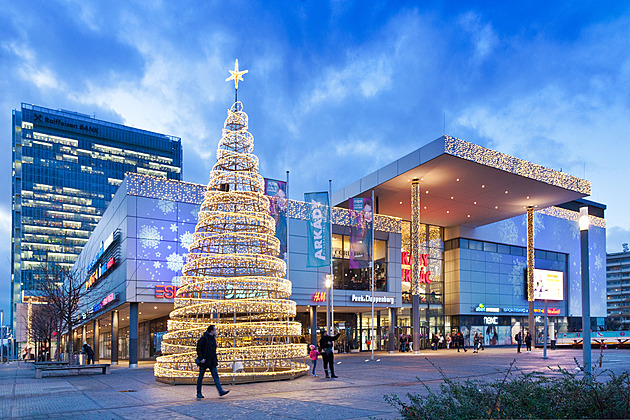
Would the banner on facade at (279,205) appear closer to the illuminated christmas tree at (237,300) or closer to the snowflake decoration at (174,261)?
the snowflake decoration at (174,261)

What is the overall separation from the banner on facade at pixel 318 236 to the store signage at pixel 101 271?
12.3 meters

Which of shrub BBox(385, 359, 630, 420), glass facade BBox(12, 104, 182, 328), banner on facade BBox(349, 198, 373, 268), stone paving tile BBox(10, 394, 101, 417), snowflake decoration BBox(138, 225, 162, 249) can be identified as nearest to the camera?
shrub BBox(385, 359, 630, 420)

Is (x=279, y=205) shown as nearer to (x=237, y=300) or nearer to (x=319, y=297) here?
(x=319, y=297)

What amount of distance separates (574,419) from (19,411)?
10.7m

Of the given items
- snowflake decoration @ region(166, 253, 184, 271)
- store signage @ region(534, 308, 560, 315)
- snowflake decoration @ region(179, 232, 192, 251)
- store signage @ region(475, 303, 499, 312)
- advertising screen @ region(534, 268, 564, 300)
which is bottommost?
store signage @ region(534, 308, 560, 315)

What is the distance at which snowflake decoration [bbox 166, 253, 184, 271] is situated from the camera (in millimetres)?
30828

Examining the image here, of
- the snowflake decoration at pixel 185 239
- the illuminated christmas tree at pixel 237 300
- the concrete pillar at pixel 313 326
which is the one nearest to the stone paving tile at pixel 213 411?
the illuminated christmas tree at pixel 237 300

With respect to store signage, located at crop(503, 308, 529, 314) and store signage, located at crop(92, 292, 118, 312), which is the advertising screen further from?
store signage, located at crop(92, 292, 118, 312)

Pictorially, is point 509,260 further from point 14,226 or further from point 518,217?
point 14,226

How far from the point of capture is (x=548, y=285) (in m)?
58.0

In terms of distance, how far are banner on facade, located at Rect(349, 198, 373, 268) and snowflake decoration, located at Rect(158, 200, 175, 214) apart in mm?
11917

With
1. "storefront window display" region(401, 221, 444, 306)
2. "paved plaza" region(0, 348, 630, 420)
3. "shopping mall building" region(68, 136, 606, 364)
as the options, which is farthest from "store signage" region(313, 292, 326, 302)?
"paved plaza" region(0, 348, 630, 420)

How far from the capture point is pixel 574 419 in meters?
5.75

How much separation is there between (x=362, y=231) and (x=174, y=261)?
12793 mm
